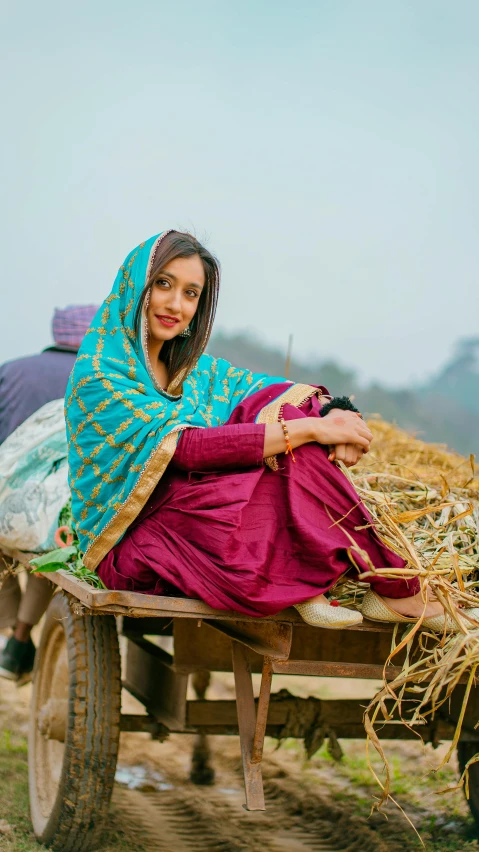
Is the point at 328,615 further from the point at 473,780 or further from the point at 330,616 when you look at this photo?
the point at 473,780

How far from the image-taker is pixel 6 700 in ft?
18.0

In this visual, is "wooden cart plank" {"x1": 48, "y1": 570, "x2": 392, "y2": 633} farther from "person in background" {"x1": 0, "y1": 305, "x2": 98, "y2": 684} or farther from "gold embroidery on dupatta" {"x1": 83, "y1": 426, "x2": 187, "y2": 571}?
"person in background" {"x1": 0, "y1": 305, "x2": 98, "y2": 684}

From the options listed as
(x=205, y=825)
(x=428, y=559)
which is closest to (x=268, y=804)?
(x=205, y=825)

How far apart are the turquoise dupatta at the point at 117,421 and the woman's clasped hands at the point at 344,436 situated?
1.24ft

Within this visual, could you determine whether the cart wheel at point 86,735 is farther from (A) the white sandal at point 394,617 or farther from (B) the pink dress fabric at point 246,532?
(A) the white sandal at point 394,617

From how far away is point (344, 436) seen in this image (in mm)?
2666

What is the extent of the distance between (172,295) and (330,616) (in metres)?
1.22

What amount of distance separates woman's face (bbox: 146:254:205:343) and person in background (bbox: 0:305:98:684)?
64.1 inches

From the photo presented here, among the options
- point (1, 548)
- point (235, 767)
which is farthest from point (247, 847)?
→ point (1, 548)

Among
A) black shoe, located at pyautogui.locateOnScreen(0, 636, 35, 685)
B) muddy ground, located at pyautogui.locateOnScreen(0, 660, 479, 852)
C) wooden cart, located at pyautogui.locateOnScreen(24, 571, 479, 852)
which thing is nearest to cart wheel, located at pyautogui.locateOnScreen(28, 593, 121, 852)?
wooden cart, located at pyautogui.locateOnScreen(24, 571, 479, 852)

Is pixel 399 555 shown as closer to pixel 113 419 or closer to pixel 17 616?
pixel 113 419

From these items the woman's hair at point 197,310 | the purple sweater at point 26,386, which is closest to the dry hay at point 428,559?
the woman's hair at point 197,310

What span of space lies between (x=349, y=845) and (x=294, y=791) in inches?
30.0

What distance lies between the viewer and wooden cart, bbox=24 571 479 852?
2.59m
